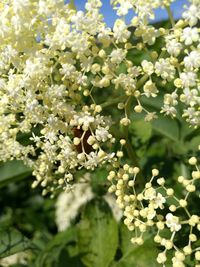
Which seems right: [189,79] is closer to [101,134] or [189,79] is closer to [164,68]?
[164,68]

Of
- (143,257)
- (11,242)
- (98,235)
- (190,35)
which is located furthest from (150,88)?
(11,242)

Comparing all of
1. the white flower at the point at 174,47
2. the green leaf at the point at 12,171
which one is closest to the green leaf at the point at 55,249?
the green leaf at the point at 12,171

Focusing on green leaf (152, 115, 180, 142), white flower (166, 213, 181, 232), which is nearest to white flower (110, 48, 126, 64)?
white flower (166, 213, 181, 232)

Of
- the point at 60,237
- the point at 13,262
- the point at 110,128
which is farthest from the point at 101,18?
the point at 13,262

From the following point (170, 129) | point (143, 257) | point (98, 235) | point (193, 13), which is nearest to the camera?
point (193, 13)

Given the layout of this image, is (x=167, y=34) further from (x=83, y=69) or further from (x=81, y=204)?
(x=81, y=204)

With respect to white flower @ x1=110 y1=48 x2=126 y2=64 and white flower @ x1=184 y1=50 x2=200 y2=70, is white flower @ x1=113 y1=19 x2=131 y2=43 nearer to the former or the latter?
white flower @ x1=110 y1=48 x2=126 y2=64

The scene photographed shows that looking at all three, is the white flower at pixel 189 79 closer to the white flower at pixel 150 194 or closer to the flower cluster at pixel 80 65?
the flower cluster at pixel 80 65
